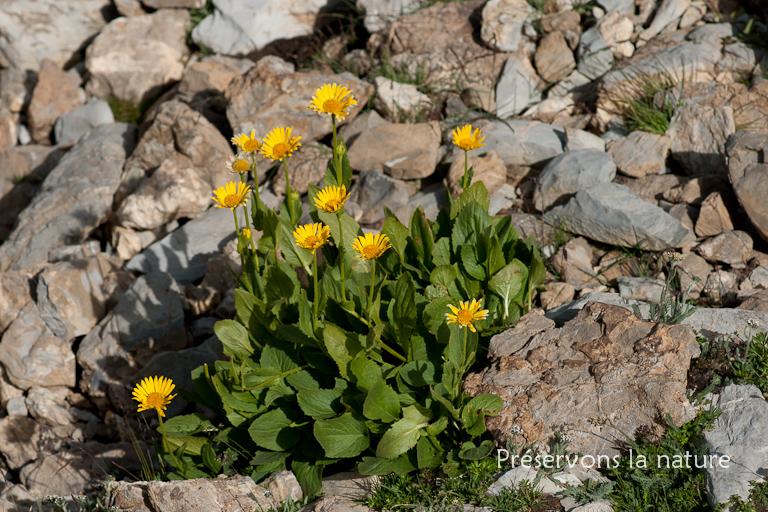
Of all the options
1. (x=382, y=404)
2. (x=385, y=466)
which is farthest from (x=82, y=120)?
(x=385, y=466)

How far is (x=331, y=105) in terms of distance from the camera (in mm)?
3127

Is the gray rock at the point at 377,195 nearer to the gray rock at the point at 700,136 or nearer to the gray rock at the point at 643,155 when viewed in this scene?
the gray rock at the point at 643,155

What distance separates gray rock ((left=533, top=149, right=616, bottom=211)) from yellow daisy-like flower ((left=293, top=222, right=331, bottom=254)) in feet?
7.06

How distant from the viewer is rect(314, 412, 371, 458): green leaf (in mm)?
2990

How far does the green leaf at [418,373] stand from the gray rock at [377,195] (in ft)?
7.17

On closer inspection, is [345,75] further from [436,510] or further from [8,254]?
[436,510]

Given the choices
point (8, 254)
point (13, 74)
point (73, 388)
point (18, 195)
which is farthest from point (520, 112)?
point (13, 74)

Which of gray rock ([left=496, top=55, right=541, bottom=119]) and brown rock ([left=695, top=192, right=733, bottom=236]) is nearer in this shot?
brown rock ([left=695, top=192, right=733, bottom=236])

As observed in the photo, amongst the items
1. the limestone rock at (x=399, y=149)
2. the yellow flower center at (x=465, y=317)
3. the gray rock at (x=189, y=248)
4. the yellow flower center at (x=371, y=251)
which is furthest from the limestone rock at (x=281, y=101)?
the yellow flower center at (x=465, y=317)

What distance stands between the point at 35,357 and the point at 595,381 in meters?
4.38

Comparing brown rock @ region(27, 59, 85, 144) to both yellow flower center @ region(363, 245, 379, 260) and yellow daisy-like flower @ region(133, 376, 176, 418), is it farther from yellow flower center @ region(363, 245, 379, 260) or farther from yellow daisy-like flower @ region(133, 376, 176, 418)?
yellow flower center @ region(363, 245, 379, 260)

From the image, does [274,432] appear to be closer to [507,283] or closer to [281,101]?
[507,283]

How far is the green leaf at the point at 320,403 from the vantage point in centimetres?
314

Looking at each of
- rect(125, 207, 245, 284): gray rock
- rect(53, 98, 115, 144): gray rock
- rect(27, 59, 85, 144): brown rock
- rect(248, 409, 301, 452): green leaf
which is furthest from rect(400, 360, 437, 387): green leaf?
rect(27, 59, 85, 144): brown rock
